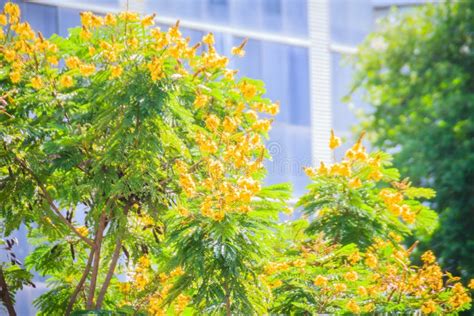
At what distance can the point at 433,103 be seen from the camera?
16.8 meters

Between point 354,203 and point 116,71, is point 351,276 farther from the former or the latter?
point 116,71

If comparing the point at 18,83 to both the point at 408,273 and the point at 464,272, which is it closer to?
the point at 408,273

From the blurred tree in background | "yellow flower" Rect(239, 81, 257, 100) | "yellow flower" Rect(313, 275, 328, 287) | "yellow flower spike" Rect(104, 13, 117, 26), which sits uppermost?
the blurred tree in background

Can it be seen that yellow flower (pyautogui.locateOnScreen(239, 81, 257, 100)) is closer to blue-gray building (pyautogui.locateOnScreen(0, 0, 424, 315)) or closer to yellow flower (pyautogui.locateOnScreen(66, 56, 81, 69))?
yellow flower (pyautogui.locateOnScreen(66, 56, 81, 69))

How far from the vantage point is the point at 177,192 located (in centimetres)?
785

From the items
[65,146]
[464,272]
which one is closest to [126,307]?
[65,146]

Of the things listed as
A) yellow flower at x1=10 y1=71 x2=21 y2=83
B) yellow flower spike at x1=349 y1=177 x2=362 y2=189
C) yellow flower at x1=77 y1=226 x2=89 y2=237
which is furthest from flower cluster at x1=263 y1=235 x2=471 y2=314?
yellow flower at x1=10 y1=71 x2=21 y2=83

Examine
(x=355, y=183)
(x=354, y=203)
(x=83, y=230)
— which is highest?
(x=355, y=183)

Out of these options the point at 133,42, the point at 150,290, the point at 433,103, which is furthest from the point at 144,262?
the point at 433,103

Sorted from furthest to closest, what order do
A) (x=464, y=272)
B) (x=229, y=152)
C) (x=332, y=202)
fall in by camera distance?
(x=464, y=272) < (x=332, y=202) < (x=229, y=152)

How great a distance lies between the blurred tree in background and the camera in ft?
51.1

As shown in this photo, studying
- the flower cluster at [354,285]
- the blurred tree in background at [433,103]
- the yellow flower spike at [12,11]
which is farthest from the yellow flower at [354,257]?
the blurred tree in background at [433,103]

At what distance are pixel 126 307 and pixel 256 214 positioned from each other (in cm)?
145

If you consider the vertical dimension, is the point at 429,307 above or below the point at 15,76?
below
